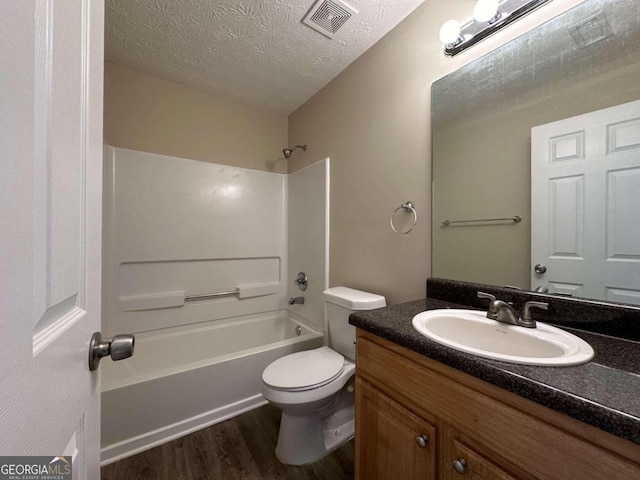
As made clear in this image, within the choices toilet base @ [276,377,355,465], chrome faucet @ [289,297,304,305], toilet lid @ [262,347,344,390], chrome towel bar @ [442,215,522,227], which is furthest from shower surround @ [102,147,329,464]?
chrome towel bar @ [442,215,522,227]

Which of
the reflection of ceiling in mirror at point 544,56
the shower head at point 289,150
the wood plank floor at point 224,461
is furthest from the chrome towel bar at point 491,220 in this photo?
the shower head at point 289,150

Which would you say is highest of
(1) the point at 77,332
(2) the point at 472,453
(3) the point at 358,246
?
(3) the point at 358,246

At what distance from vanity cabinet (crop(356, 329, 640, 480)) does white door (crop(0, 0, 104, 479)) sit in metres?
0.77

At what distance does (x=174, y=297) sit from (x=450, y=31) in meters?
2.37

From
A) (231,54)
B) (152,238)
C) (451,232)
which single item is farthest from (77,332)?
(231,54)

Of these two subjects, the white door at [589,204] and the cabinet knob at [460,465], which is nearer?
the cabinet knob at [460,465]

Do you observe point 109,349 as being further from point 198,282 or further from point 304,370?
point 198,282

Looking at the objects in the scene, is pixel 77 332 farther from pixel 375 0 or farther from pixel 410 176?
pixel 375 0

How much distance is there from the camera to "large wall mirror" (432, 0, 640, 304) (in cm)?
78

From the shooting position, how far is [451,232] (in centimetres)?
121

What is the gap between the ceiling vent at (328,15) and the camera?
1.27 meters

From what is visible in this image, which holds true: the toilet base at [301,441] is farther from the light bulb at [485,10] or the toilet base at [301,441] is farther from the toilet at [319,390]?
the light bulb at [485,10]

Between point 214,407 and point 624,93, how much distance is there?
93.4 inches

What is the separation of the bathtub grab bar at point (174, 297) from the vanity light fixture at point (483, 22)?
214 centimetres
